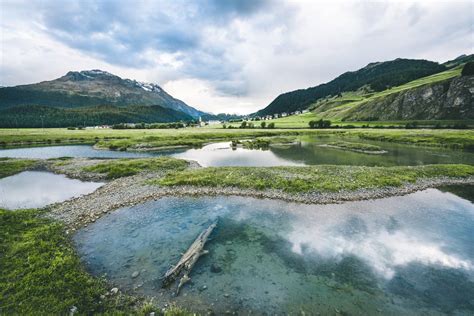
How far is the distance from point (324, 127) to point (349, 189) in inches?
5556

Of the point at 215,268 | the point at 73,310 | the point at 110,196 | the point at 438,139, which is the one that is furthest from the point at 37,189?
the point at 438,139

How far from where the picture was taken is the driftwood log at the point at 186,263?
14.0m

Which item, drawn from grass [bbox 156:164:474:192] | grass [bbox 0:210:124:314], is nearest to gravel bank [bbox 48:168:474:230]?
grass [bbox 156:164:474:192]

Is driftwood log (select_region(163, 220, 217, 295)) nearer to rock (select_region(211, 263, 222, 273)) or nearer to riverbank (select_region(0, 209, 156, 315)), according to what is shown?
rock (select_region(211, 263, 222, 273))

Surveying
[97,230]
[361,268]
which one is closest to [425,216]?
[361,268]

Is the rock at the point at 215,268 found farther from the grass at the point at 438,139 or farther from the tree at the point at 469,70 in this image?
the tree at the point at 469,70

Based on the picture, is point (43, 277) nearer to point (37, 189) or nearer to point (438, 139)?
point (37, 189)

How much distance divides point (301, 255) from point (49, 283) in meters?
16.0

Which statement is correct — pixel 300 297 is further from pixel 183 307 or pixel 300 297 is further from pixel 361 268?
pixel 183 307

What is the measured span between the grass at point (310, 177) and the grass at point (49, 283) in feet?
58.0

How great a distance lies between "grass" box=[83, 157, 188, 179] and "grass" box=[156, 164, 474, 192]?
352 inches

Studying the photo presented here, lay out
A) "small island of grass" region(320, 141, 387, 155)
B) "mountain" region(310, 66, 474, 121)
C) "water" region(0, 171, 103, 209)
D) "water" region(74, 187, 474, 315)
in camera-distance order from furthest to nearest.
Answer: "mountain" region(310, 66, 474, 121) → "small island of grass" region(320, 141, 387, 155) → "water" region(0, 171, 103, 209) → "water" region(74, 187, 474, 315)

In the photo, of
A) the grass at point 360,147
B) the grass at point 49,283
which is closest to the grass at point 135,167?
the grass at point 49,283

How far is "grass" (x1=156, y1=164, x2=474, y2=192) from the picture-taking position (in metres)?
31.5
